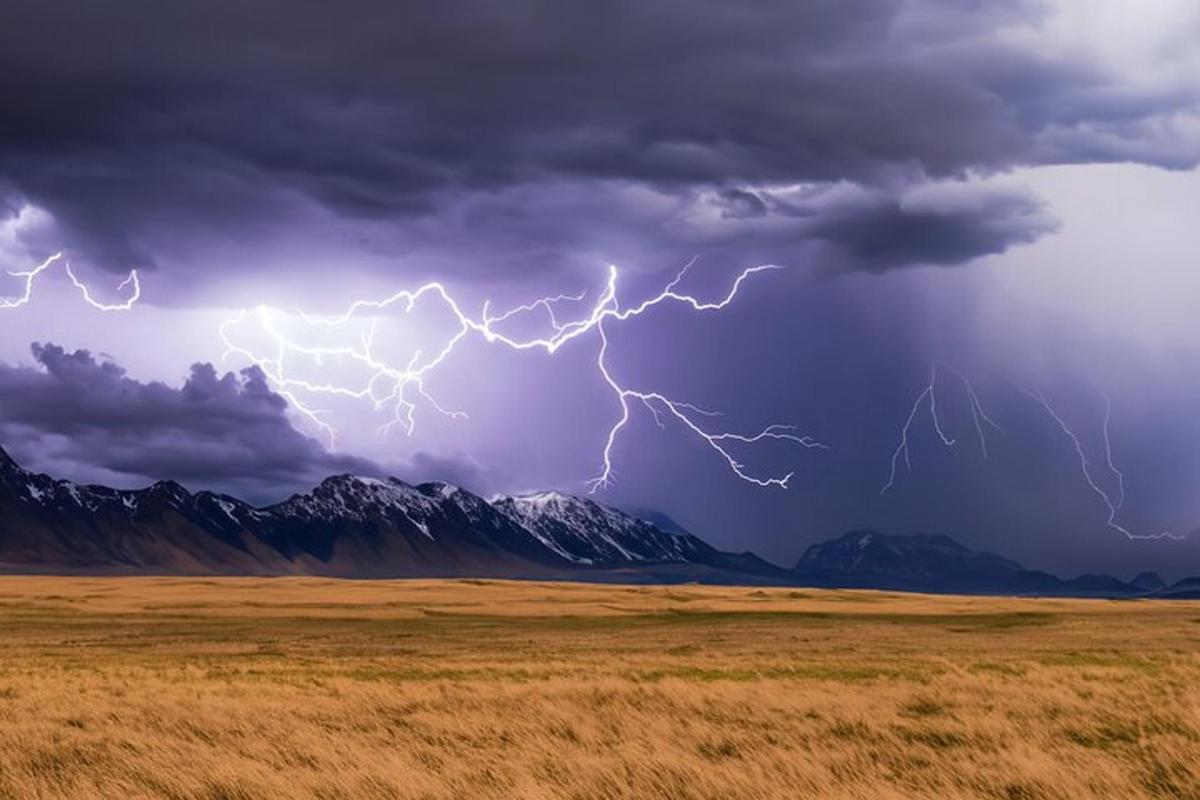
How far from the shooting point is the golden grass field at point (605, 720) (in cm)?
1288

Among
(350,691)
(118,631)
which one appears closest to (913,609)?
(118,631)

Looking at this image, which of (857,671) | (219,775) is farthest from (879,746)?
(857,671)

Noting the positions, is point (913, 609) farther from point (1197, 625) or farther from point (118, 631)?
point (118, 631)

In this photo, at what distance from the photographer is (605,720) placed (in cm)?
1892

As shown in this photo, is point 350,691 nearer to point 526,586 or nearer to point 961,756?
point 961,756

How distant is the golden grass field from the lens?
12.9 m

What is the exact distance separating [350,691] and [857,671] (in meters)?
13.8

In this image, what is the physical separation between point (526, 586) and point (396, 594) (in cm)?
2528

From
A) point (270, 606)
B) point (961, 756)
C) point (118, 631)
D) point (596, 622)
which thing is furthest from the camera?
point (270, 606)

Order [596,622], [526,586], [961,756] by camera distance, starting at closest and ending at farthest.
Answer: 1. [961,756]
2. [596,622]
3. [526,586]

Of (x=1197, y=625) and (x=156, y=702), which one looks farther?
(x=1197, y=625)

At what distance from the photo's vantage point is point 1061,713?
19766 millimetres

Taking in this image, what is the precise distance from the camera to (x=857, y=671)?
33562 millimetres

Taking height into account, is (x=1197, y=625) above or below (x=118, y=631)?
above
